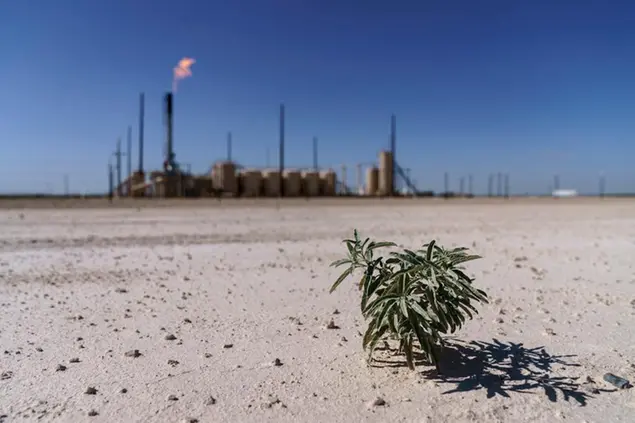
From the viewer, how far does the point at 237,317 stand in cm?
626

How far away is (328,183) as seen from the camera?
7019cm

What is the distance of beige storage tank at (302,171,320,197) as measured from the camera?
67500 millimetres

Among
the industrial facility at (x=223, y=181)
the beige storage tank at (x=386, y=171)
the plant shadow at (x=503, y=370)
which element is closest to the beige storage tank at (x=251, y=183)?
the industrial facility at (x=223, y=181)

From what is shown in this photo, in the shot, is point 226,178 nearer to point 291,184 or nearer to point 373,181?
point 291,184

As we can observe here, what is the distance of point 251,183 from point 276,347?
195ft

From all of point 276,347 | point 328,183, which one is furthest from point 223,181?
point 276,347

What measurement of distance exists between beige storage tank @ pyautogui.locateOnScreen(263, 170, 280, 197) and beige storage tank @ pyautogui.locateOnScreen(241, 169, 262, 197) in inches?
35.7

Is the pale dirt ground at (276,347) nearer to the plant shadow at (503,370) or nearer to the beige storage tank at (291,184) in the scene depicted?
the plant shadow at (503,370)

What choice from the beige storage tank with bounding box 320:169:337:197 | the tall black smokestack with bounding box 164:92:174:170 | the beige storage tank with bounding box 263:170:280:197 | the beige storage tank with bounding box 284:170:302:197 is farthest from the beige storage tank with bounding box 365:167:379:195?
the tall black smokestack with bounding box 164:92:174:170

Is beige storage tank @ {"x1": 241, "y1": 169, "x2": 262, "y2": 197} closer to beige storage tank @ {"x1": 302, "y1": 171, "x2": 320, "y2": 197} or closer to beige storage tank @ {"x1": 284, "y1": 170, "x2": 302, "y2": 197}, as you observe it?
beige storage tank @ {"x1": 284, "y1": 170, "x2": 302, "y2": 197}

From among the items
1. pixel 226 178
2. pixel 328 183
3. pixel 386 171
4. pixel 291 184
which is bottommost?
pixel 291 184

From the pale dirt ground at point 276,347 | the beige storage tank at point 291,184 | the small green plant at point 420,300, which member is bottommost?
the pale dirt ground at point 276,347

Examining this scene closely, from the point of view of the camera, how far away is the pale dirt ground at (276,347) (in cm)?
371

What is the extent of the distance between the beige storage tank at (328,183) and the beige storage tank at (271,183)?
7.55 metres
